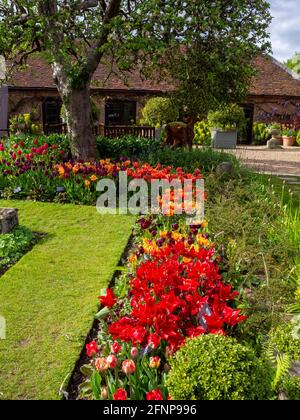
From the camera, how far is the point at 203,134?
70.8 feet

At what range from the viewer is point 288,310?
4.06 m

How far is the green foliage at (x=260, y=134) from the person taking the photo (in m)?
22.8

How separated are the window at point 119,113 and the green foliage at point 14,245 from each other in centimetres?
1722

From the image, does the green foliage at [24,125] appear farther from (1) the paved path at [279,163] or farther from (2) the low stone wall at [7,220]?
(2) the low stone wall at [7,220]

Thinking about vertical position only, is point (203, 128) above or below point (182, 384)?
above

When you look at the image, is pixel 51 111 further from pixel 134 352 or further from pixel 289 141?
pixel 134 352

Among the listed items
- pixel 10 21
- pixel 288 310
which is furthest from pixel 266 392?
pixel 10 21

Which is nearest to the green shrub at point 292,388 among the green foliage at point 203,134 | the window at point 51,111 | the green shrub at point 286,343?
the green shrub at point 286,343

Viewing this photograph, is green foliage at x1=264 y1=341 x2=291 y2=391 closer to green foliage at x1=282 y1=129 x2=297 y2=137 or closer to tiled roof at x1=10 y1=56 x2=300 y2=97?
tiled roof at x1=10 y1=56 x2=300 y2=97

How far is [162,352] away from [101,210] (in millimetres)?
4777

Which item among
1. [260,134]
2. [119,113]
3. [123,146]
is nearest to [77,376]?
[123,146]

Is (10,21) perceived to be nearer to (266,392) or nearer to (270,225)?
(270,225)

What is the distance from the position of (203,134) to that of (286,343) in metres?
19.2

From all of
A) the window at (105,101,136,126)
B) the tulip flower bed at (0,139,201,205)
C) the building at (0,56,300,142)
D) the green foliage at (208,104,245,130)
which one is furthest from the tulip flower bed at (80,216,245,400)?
the window at (105,101,136,126)
